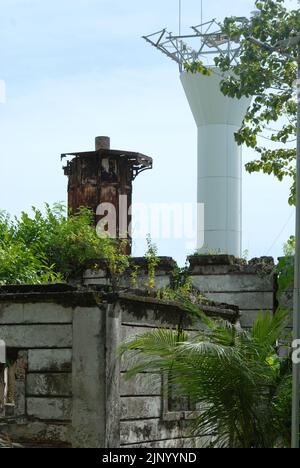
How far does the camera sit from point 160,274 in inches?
747

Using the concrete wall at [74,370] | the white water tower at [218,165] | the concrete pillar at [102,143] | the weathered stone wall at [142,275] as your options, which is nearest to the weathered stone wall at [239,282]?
the weathered stone wall at [142,275]

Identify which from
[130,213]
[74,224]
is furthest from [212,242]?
[74,224]

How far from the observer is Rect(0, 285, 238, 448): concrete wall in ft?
38.6

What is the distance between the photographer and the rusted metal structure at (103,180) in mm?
26234

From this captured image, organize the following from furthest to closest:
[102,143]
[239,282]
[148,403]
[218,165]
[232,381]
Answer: [218,165]
[102,143]
[239,282]
[148,403]
[232,381]

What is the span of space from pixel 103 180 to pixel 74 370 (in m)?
14.7

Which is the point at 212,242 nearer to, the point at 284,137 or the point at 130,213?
the point at 130,213

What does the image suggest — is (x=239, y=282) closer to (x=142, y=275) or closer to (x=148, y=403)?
(x=142, y=275)

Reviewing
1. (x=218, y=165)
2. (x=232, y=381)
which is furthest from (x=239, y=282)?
(x=218, y=165)

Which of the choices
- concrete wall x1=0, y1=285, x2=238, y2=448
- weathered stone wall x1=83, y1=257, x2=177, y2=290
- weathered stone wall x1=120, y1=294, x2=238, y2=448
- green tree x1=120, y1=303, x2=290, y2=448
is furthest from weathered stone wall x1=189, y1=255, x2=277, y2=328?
green tree x1=120, y1=303, x2=290, y2=448

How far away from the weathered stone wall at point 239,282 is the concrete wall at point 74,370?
597cm

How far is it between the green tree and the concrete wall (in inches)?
30.5

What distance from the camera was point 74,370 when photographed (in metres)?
11.9
